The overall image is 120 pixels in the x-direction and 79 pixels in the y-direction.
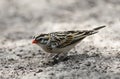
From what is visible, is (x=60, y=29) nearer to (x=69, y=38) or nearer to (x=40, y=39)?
(x=69, y=38)

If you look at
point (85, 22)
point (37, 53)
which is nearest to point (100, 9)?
point (85, 22)

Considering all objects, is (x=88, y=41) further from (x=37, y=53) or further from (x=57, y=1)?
(x=57, y=1)

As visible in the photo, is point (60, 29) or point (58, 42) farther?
point (60, 29)

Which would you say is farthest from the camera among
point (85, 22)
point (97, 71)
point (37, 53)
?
point (85, 22)

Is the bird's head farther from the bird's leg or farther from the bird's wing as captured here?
the bird's leg

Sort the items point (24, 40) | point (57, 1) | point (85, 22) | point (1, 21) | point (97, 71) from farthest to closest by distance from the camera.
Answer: point (57, 1) < point (1, 21) < point (85, 22) < point (24, 40) < point (97, 71)

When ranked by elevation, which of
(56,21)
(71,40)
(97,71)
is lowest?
(97,71)

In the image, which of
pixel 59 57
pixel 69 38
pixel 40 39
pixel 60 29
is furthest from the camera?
pixel 60 29

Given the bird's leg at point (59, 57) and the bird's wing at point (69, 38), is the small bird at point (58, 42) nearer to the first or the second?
the bird's wing at point (69, 38)

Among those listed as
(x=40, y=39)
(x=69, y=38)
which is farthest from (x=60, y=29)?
(x=40, y=39)

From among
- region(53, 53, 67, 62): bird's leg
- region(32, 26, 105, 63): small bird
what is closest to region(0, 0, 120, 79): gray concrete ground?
region(53, 53, 67, 62): bird's leg
